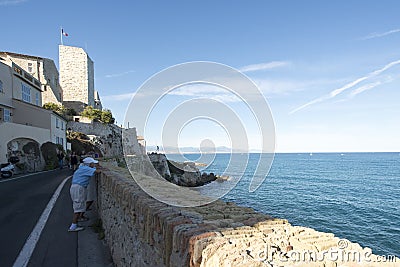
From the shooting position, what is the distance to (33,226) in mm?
6680

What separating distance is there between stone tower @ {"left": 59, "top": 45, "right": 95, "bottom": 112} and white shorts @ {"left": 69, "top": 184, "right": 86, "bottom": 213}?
56.1 m

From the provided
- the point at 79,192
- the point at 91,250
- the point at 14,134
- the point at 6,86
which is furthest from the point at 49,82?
the point at 91,250

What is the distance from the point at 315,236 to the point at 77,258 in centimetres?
439

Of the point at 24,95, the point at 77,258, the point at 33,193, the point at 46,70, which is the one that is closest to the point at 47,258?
the point at 77,258

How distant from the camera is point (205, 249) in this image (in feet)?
6.43

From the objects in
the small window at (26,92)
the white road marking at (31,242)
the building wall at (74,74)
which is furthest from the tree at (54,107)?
the white road marking at (31,242)

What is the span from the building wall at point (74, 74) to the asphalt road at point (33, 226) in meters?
52.7

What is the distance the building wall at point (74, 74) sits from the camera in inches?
2308

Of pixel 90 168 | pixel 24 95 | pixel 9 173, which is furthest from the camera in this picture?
pixel 24 95

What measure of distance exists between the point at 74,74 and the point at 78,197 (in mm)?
59625

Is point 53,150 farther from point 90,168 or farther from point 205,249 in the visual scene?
point 205,249

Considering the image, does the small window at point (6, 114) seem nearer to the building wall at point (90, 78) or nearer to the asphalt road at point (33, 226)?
the asphalt road at point (33, 226)

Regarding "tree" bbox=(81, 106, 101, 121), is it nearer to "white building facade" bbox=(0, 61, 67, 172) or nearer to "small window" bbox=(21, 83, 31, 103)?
"white building facade" bbox=(0, 61, 67, 172)

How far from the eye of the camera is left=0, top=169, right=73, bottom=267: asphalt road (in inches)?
193
